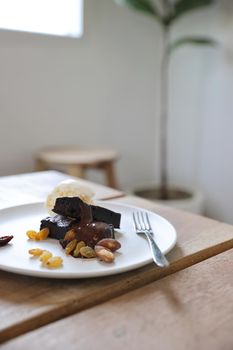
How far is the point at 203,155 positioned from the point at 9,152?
42.6 inches

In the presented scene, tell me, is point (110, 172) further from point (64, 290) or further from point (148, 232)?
point (64, 290)

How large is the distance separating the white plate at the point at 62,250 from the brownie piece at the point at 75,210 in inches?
1.5

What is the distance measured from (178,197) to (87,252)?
1601mm

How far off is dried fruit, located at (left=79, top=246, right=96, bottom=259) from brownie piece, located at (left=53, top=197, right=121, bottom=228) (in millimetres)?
66

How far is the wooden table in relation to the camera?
0.38 m

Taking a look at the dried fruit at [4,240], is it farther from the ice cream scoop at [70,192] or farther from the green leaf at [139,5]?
the green leaf at [139,5]

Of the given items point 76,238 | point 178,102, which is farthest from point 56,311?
point 178,102

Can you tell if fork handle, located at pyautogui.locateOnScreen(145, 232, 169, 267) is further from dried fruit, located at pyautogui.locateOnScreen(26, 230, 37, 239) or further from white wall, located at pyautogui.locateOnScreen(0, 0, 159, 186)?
white wall, located at pyautogui.locateOnScreen(0, 0, 159, 186)

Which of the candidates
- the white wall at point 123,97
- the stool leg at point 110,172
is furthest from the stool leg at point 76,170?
the white wall at point 123,97

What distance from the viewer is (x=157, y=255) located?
0.53 meters

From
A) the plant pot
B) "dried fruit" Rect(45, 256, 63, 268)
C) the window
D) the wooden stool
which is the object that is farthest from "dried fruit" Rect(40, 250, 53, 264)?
the window

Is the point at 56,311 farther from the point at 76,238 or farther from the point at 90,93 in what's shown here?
the point at 90,93

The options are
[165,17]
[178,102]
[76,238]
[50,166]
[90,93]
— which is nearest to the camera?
[76,238]

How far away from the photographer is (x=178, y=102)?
2.31m
